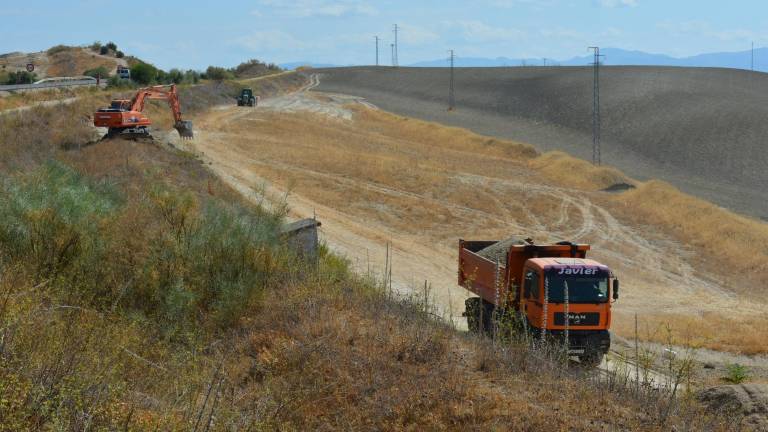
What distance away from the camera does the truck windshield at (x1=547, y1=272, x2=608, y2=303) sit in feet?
59.7

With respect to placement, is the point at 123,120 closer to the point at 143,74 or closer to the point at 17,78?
the point at 17,78

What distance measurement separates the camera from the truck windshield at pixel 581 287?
716 inches

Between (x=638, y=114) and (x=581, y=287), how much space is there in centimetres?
→ 7769

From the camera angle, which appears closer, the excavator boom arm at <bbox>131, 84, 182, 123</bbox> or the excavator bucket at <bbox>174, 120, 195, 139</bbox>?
the excavator boom arm at <bbox>131, 84, 182, 123</bbox>

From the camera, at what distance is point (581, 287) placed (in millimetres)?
18500

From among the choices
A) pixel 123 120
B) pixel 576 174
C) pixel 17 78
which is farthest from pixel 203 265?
pixel 17 78

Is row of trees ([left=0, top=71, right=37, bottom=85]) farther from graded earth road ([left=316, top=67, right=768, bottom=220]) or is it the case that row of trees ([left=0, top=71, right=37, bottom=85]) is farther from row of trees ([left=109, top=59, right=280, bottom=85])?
graded earth road ([left=316, top=67, right=768, bottom=220])

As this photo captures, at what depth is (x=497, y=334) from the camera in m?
13.4

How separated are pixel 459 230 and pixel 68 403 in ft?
107

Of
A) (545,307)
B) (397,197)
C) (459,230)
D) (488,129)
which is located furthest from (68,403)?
(488,129)

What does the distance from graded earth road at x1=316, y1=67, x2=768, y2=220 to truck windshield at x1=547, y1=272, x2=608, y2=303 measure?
35.8 meters

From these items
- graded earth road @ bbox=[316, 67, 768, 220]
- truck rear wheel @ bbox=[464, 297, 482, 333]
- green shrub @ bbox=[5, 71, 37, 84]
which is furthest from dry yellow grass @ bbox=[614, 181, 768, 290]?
green shrub @ bbox=[5, 71, 37, 84]

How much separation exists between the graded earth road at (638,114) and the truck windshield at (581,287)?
35.8m

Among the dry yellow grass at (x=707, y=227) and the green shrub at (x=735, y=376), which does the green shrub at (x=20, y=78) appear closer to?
the dry yellow grass at (x=707, y=227)
